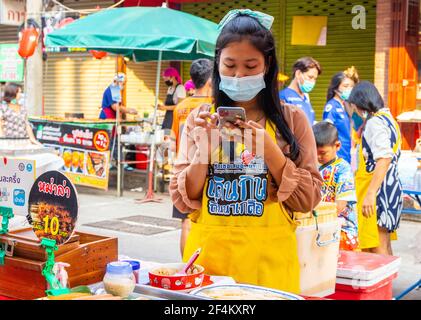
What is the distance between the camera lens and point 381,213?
5371 mm

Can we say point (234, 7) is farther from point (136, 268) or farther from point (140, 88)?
point (136, 268)

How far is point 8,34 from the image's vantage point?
1817 cm

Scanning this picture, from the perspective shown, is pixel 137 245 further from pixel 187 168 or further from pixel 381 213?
pixel 187 168

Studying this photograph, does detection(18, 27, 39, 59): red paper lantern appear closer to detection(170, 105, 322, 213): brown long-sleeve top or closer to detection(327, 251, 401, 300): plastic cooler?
detection(327, 251, 401, 300): plastic cooler

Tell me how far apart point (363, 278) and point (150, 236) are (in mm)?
4696

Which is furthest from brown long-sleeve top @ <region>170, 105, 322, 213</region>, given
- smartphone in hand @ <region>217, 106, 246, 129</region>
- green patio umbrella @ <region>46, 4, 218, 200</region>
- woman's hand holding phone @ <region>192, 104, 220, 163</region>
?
green patio umbrella @ <region>46, 4, 218, 200</region>

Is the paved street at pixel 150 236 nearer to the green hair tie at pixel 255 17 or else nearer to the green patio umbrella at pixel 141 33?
the green patio umbrella at pixel 141 33

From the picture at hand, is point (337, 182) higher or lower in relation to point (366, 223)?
higher

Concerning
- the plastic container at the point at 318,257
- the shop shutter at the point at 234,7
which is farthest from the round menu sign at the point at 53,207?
the shop shutter at the point at 234,7

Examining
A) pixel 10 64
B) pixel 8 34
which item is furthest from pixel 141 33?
pixel 8 34

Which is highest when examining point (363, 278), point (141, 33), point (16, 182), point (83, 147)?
point (141, 33)

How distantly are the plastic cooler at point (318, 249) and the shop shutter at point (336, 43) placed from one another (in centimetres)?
880

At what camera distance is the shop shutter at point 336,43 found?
11.6 meters
